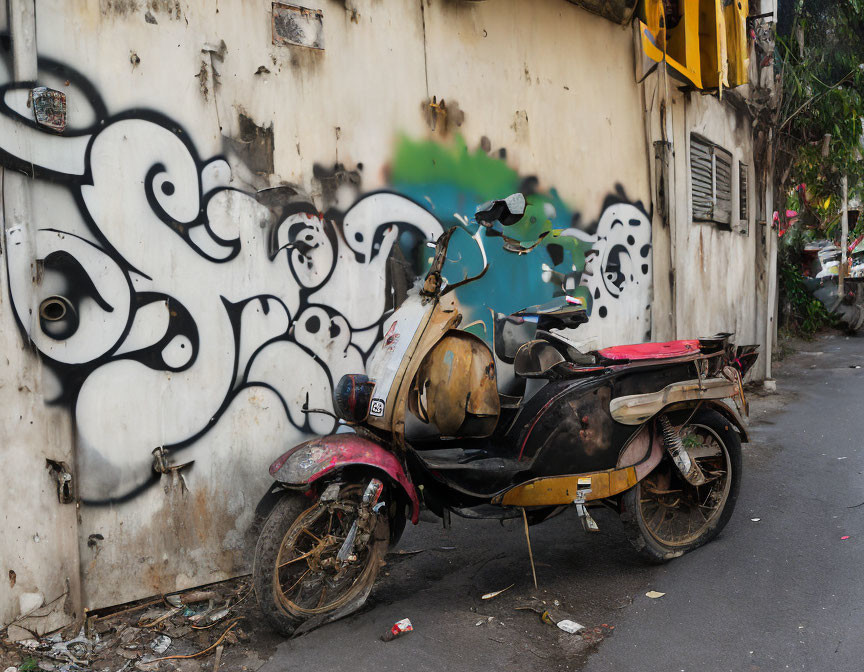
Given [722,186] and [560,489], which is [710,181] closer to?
[722,186]

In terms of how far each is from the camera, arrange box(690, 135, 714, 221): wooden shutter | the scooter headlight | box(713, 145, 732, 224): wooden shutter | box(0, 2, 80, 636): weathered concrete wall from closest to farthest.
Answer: box(0, 2, 80, 636): weathered concrete wall < the scooter headlight < box(690, 135, 714, 221): wooden shutter < box(713, 145, 732, 224): wooden shutter

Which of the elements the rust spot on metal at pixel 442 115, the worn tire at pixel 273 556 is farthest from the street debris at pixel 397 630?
the rust spot on metal at pixel 442 115

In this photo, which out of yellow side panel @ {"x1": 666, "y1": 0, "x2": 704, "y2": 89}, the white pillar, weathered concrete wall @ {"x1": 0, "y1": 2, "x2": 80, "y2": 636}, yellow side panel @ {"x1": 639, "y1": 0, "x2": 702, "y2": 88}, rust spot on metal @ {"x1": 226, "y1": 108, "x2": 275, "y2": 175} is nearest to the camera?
weathered concrete wall @ {"x1": 0, "y1": 2, "x2": 80, "y2": 636}

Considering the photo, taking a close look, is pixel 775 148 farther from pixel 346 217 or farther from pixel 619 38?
pixel 346 217

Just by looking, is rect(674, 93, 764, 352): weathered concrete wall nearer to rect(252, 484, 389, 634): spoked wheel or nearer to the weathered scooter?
the weathered scooter

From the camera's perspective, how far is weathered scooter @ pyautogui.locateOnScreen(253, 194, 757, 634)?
117 inches

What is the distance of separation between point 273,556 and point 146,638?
0.76 m

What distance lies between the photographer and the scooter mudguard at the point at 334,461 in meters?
2.87

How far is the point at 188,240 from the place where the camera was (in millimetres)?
3496

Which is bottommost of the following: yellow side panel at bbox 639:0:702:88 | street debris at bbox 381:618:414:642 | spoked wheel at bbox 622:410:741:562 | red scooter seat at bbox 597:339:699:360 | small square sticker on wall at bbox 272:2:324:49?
street debris at bbox 381:618:414:642

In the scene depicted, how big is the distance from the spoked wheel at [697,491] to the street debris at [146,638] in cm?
216

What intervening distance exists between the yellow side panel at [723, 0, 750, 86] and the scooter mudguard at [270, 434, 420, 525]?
253 inches

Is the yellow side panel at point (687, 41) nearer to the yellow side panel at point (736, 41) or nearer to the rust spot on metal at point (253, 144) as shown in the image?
the yellow side panel at point (736, 41)

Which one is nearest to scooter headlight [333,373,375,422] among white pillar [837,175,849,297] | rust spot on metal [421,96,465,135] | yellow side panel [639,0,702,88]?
rust spot on metal [421,96,465,135]
